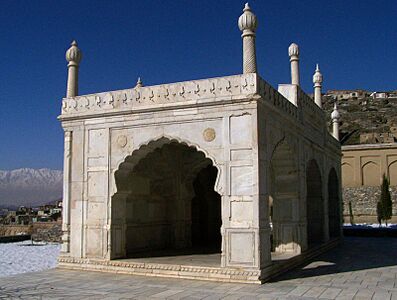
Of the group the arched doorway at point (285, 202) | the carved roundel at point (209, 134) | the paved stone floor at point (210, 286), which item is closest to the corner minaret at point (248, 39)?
the carved roundel at point (209, 134)

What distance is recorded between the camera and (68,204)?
1177 cm

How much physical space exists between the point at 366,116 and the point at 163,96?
64.7m

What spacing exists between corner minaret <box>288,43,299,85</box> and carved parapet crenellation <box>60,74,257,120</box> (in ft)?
13.4

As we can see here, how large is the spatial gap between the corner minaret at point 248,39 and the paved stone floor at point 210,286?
4.43 metres

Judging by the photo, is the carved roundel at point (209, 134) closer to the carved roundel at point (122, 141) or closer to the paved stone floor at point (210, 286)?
the carved roundel at point (122, 141)

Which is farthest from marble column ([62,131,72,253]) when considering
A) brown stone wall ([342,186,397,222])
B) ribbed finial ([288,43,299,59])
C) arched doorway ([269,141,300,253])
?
brown stone wall ([342,186,397,222])

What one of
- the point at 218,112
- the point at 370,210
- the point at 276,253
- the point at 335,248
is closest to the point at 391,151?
the point at 370,210

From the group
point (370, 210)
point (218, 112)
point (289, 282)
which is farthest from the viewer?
point (370, 210)

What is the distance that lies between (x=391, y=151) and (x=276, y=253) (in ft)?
97.8

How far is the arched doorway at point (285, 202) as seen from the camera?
1223 centimetres

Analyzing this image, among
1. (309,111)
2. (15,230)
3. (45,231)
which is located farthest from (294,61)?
(15,230)

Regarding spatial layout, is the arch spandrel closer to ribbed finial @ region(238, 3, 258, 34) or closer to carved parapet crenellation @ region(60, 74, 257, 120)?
carved parapet crenellation @ region(60, 74, 257, 120)

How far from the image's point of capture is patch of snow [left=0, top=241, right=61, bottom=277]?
12496mm

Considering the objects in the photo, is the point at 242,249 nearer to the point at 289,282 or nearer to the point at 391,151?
the point at 289,282
